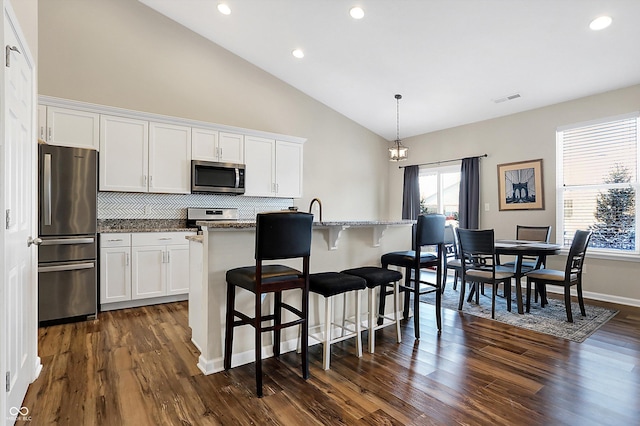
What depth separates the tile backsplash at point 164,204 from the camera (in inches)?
172

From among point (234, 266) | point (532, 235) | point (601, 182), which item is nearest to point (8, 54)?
point (234, 266)

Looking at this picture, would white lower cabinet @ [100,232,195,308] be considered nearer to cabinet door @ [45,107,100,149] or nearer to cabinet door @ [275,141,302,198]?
cabinet door @ [45,107,100,149]

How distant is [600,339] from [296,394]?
2859 mm

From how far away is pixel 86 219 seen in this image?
3.56 m

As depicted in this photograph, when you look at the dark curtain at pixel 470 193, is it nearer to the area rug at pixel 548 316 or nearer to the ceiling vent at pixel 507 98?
the ceiling vent at pixel 507 98

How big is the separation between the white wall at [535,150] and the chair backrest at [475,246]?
1.63 metres

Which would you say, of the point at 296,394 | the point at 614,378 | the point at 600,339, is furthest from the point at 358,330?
the point at 600,339

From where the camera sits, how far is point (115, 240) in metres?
3.92

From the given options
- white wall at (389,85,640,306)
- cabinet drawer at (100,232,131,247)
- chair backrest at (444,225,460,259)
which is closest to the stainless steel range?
cabinet drawer at (100,232,131,247)

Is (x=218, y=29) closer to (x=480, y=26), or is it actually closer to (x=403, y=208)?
(x=480, y=26)

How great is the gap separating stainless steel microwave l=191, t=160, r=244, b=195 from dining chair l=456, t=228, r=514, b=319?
3102mm

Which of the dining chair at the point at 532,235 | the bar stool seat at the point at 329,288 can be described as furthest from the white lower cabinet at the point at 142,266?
the dining chair at the point at 532,235

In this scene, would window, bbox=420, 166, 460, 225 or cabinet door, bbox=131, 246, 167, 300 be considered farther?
window, bbox=420, 166, 460, 225

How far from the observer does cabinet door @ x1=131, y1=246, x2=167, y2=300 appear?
405 centimetres
